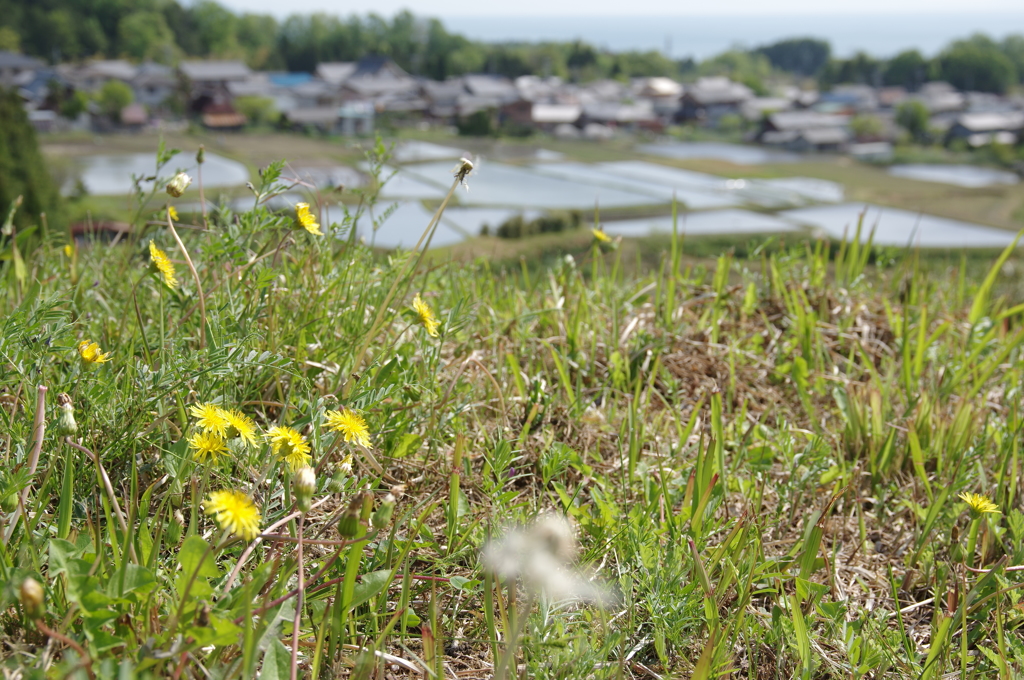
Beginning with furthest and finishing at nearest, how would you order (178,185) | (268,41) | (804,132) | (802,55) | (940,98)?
(802,55) < (268,41) < (940,98) < (804,132) < (178,185)

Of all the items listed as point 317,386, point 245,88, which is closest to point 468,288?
point 317,386

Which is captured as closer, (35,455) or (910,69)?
(35,455)

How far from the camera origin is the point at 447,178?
3678 cm

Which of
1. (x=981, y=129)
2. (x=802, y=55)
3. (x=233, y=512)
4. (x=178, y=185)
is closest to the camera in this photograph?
(x=233, y=512)

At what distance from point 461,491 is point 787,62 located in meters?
145

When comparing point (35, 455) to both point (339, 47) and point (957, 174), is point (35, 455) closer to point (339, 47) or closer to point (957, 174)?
point (957, 174)

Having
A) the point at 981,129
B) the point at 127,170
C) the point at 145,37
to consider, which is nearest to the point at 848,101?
the point at 981,129

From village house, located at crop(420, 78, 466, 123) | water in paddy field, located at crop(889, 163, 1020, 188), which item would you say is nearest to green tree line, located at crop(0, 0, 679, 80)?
village house, located at crop(420, 78, 466, 123)

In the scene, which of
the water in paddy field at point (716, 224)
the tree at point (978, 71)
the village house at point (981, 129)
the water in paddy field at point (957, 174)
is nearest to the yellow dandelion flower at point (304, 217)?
the water in paddy field at point (716, 224)

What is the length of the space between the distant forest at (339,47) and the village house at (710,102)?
39.4 ft

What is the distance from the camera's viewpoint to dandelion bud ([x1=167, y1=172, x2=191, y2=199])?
136 cm

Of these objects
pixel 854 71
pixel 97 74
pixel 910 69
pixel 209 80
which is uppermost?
pixel 910 69

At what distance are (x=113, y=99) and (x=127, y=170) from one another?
2008 cm

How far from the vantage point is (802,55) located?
130 metres
